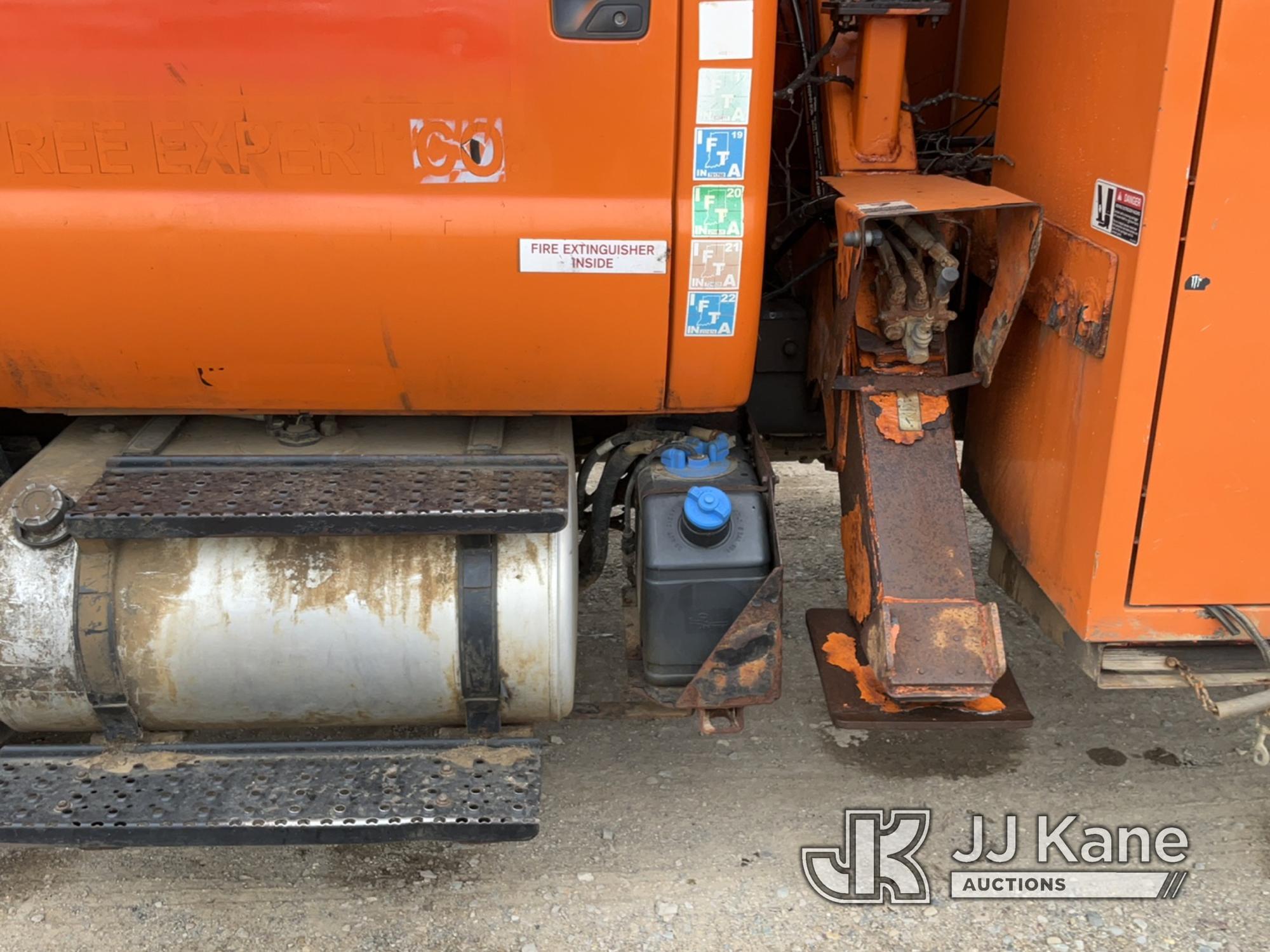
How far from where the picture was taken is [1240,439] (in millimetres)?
1938

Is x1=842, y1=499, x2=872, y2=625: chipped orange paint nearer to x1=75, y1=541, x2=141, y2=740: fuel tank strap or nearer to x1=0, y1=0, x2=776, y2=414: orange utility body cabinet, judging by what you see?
x1=0, y1=0, x2=776, y2=414: orange utility body cabinet

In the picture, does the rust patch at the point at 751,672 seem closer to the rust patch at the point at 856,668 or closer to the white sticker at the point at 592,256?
the rust patch at the point at 856,668

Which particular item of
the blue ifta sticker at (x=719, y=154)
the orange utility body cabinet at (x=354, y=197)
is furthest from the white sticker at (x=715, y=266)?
the blue ifta sticker at (x=719, y=154)

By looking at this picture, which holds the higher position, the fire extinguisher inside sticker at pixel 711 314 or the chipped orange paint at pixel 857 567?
the fire extinguisher inside sticker at pixel 711 314

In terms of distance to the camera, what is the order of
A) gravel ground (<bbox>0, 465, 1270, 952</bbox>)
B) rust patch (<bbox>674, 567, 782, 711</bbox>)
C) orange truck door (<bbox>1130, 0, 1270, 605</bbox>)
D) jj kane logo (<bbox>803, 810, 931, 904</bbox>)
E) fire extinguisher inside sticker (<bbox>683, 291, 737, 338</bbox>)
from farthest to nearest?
jj kane logo (<bbox>803, 810, 931, 904</bbox>), gravel ground (<bbox>0, 465, 1270, 952</bbox>), rust patch (<bbox>674, 567, 782, 711</bbox>), fire extinguisher inside sticker (<bbox>683, 291, 737, 338</bbox>), orange truck door (<bbox>1130, 0, 1270, 605</bbox>)

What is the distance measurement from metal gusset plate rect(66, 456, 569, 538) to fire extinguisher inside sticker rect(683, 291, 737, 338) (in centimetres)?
41

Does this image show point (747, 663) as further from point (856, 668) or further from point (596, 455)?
point (596, 455)

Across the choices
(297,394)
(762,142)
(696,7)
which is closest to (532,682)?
(297,394)

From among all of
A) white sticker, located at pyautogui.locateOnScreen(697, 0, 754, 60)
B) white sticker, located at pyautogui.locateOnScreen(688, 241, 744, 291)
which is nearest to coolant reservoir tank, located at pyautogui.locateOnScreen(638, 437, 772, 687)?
white sticker, located at pyautogui.locateOnScreen(688, 241, 744, 291)

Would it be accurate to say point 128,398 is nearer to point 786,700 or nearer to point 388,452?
point 388,452

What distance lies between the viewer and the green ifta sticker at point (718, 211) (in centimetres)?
200

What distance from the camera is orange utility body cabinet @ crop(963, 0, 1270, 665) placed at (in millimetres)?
1765

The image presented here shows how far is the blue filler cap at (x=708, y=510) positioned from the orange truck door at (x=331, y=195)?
0.29 metres

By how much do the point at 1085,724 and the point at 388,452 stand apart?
2170 mm
